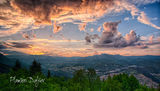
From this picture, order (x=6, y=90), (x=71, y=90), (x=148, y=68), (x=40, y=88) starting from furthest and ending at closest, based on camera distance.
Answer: (x=148, y=68)
(x=71, y=90)
(x=40, y=88)
(x=6, y=90)

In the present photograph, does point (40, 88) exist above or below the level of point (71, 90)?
above

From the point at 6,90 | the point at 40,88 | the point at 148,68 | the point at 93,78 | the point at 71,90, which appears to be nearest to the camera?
the point at 6,90

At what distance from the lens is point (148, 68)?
72750 millimetres

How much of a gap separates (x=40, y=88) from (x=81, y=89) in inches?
298

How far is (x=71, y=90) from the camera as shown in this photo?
21.3 metres

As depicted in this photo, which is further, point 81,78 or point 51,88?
point 81,78

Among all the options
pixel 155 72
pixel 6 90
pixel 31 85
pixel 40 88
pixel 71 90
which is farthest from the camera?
pixel 155 72

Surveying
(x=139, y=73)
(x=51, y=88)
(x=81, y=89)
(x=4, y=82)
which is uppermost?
(x=4, y=82)

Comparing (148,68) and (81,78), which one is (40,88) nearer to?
(81,78)

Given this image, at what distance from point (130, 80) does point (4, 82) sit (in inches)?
837

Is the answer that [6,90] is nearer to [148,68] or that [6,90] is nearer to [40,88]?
[40,88]

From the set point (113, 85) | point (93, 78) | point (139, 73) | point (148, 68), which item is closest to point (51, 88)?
point (113, 85)

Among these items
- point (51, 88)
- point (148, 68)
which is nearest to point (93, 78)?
point (51, 88)

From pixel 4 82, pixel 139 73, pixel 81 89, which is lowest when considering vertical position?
pixel 139 73
